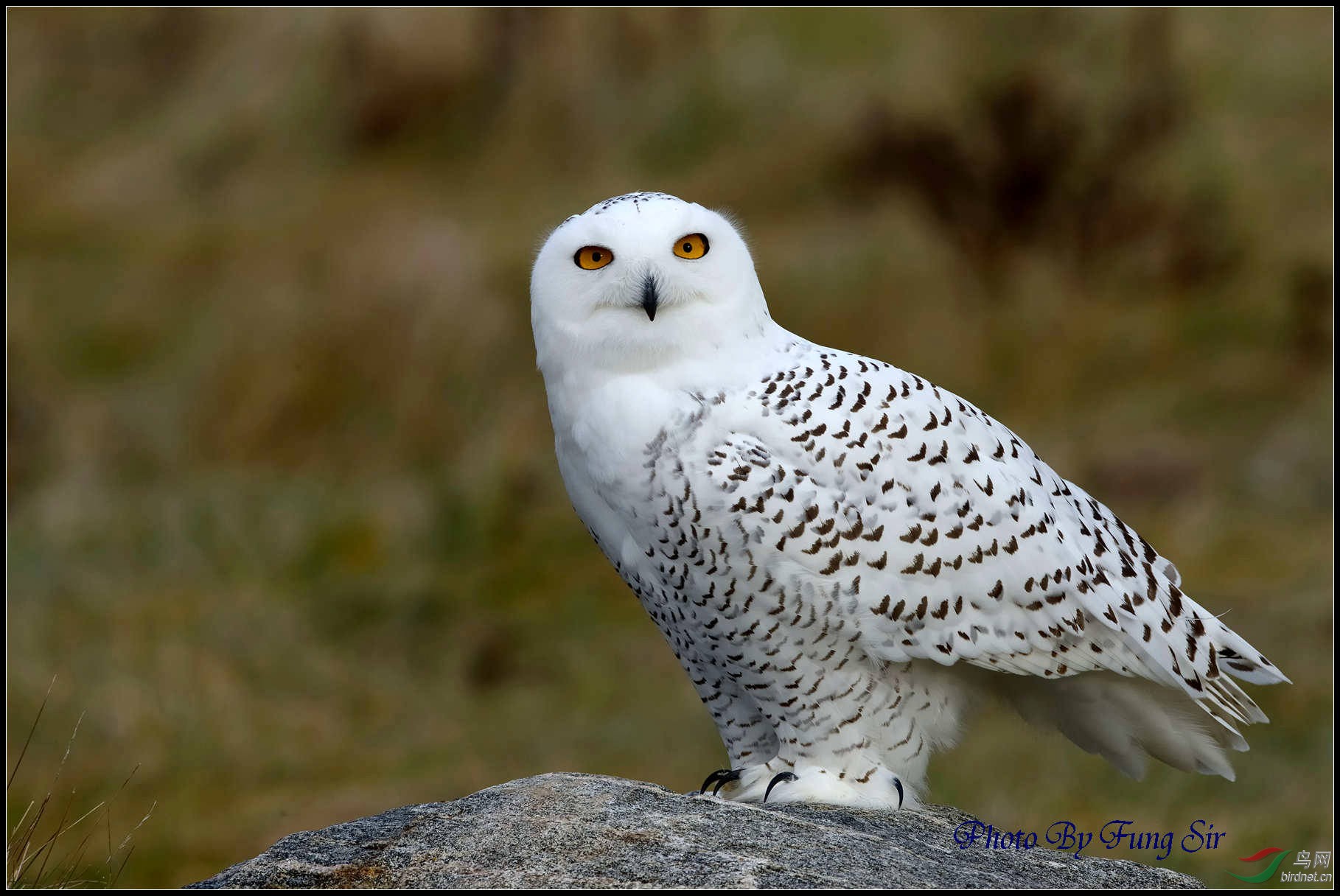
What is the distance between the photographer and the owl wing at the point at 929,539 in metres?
3.31

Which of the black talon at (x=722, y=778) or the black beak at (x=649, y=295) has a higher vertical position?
the black beak at (x=649, y=295)

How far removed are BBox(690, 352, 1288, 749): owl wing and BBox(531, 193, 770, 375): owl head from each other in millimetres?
211

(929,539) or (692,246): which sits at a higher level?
(692,246)

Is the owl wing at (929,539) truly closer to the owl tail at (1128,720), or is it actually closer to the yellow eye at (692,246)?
the owl tail at (1128,720)

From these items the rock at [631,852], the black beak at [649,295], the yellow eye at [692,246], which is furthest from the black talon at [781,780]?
the yellow eye at [692,246]

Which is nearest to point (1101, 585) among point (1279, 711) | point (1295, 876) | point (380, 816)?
point (380, 816)

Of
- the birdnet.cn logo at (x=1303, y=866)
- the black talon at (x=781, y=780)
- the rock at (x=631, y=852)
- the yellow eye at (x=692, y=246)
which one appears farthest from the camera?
the birdnet.cn logo at (x=1303, y=866)

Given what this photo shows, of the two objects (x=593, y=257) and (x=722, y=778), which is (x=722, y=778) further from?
(x=593, y=257)

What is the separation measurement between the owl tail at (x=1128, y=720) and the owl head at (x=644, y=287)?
1.32 m

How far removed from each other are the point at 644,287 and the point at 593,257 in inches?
7.1

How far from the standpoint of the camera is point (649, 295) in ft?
10.9

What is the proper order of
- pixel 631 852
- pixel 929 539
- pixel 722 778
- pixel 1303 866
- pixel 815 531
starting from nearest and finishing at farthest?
pixel 631 852, pixel 815 531, pixel 929 539, pixel 722 778, pixel 1303 866

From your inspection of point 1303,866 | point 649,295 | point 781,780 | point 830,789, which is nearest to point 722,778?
point 781,780

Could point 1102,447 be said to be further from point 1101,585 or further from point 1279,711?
point 1101,585
